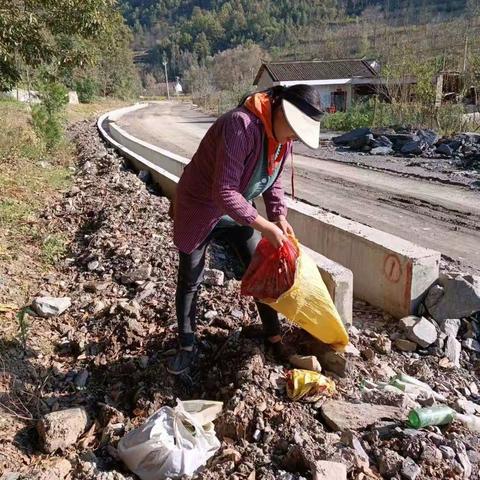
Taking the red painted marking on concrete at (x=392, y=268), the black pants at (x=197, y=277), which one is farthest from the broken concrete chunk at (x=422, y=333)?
the black pants at (x=197, y=277)

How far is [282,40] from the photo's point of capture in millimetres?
119875

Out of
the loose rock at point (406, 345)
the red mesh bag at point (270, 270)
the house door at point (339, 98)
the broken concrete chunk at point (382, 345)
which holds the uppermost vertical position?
the red mesh bag at point (270, 270)

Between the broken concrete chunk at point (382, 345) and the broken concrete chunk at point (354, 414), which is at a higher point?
the broken concrete chunk at point (354, 414)

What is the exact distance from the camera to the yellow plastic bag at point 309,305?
302 centimetres

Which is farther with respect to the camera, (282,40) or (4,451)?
(282,40)

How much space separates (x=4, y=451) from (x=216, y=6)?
19220 centimetres

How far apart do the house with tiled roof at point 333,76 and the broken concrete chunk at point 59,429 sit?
37.2 m

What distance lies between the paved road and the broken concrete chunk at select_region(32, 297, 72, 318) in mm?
4190

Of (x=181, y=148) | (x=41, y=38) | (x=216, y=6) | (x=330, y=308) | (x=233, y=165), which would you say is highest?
(x=216, y=6)

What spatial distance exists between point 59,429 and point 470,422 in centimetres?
213

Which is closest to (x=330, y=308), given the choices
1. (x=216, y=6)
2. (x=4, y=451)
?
(x=4, y=451)

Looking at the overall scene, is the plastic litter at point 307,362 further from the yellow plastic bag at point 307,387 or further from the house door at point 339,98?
the house door at point 339,98

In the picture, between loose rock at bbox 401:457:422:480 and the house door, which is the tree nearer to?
loose rock at bbox 401:457:422:480

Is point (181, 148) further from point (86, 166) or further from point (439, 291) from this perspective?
point (439, 291)
